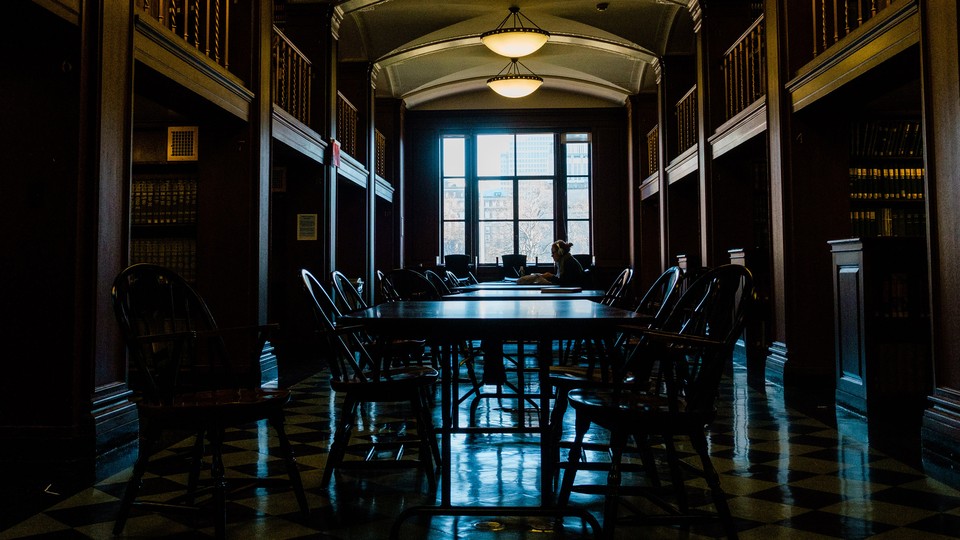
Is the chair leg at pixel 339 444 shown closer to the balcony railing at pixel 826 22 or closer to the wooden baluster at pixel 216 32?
the wooden baluster at pixel 216 32

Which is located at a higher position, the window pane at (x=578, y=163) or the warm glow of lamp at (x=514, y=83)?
the warm glow of lamp at (x=514, y=83)

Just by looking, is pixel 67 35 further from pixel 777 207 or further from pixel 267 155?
pixel 777 207

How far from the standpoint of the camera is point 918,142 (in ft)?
23.5

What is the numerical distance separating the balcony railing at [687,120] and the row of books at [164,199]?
19.1 feet

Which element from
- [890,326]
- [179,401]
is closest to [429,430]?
[179,401]

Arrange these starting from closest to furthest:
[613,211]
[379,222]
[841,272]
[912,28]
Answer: [912,28], [841,272], [379,222], [613,211]

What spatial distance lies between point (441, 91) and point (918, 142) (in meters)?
8.07

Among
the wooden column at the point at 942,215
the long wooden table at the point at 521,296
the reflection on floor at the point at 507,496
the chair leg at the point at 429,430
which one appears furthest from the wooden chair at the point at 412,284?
the wooden column at the point at 942,215

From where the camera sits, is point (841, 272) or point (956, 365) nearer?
point (956, 365)

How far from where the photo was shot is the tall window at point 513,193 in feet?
44.1

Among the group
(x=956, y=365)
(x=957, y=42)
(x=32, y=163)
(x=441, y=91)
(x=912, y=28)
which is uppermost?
(x=441, y=91)

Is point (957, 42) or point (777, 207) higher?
point (957, 42)

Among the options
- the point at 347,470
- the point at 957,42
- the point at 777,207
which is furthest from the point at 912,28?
the point at 347,470

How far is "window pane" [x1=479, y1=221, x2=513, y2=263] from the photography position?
1357cm
